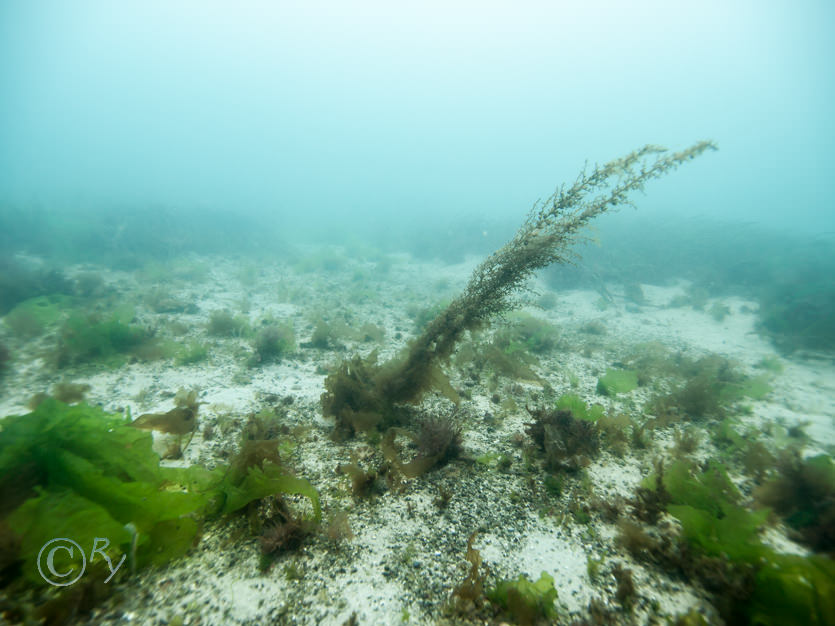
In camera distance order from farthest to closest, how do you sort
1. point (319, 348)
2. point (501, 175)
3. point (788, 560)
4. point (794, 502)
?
1. point (501, 175)
2. point (319, 348)
3. point (794, 502)
4. point (788, 560)

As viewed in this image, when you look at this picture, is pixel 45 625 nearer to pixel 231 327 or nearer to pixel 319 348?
pixel 319 348

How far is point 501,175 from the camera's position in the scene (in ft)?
409

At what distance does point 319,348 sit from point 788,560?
23.0ft

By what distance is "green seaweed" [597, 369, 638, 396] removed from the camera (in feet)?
17.2

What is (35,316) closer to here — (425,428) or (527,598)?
(425,428)

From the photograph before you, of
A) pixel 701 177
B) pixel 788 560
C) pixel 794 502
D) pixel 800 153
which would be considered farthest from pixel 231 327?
pixel 800 153
